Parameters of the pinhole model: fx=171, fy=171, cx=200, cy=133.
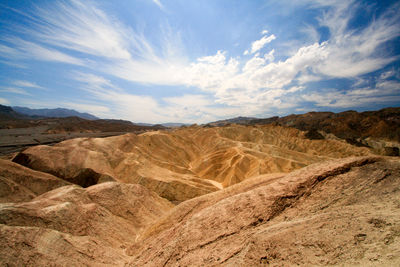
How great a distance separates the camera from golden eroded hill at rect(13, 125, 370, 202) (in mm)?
15461

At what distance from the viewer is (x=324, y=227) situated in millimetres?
3420

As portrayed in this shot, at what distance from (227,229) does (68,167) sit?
16.4 metres

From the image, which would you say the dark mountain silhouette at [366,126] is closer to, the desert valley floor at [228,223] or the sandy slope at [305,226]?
the sandy slope at [305,226]

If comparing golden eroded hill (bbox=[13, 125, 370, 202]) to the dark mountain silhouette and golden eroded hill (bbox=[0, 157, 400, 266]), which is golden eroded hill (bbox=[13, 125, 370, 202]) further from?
the dark mountain silhouette

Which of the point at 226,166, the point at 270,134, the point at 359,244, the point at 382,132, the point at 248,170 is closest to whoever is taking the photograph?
the point at 359,244

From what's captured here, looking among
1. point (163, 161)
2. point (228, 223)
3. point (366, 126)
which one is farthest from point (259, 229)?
point (366, 126)

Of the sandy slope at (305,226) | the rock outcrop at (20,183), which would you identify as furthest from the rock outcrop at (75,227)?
the rock outcrop at (20,183)

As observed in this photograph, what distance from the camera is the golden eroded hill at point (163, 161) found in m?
15.5

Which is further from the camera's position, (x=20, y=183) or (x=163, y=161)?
(x=163, y=161)

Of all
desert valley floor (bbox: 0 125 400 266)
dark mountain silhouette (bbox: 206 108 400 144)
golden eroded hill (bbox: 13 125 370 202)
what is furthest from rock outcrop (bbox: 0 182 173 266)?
dark mountain silhouette (bbox: 206 108 400 144)

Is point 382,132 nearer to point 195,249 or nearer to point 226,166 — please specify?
point 226,166

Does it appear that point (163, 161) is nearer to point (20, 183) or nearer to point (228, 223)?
point (20, 183)

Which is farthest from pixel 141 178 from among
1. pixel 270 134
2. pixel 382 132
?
pixel 382 132

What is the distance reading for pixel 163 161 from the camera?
26.1 metres
